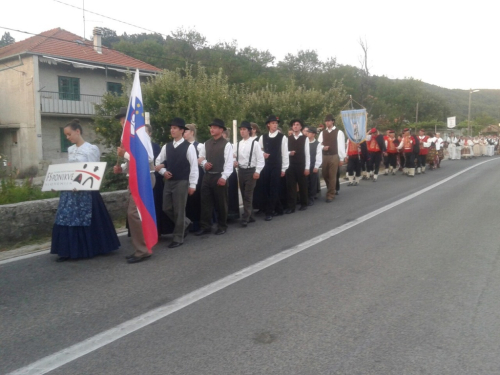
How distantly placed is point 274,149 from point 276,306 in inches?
223

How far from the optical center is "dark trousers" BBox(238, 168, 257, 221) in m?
9.61

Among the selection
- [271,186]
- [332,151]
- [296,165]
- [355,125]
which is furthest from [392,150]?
[271,186]

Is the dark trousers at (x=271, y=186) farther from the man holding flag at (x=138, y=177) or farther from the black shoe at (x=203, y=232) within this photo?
the man holding flag at (x=138, y=177)

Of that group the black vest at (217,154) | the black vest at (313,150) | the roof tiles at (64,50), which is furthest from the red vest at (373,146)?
the roof tiles at (64,50)

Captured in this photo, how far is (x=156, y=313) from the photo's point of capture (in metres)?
4.94

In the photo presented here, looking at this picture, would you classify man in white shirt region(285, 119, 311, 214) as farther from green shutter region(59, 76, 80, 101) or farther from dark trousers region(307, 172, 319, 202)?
green shutter region(59, 76, 80, 101)

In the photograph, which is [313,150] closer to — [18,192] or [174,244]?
[174,244]

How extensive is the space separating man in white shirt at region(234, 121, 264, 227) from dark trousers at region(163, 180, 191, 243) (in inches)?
72.1

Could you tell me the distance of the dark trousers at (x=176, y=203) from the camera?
7.81m

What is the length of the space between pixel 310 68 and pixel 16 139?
44885 millimetres

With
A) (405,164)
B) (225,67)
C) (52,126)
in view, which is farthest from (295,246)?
(225,67)

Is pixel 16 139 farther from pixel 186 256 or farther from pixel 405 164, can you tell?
pixel 186 256

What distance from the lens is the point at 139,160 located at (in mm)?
6914

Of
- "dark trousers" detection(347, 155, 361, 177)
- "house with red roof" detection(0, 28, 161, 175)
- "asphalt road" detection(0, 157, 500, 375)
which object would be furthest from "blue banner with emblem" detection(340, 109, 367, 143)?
"house with red roof" detection(0, 28, 161, 175)
